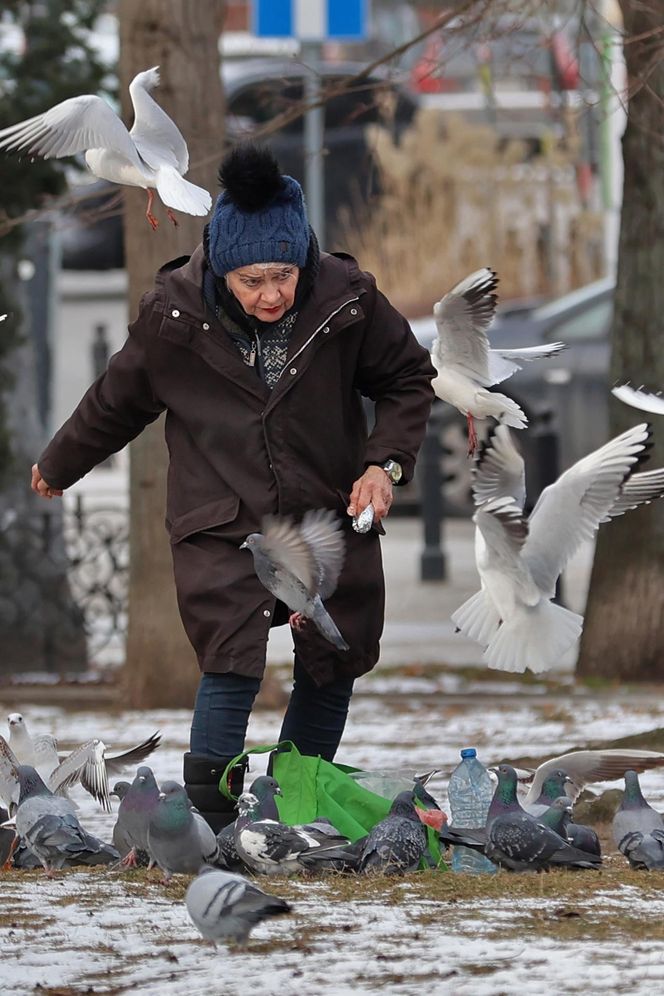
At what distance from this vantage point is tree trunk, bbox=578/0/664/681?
10.3 m

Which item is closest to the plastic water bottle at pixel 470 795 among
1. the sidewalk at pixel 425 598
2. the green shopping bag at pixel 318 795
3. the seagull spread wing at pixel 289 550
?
the green shopping bag at pixel 318 795

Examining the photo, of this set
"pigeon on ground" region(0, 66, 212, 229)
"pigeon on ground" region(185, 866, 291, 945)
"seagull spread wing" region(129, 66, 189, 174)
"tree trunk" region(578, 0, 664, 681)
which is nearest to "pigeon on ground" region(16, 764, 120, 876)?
"pigeon on ground" region(185, 866, 291, 945)

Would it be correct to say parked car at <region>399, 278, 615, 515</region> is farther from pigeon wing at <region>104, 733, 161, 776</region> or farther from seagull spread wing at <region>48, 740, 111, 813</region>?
seagull spread wing at <region>48, 740, 111, 813</region>

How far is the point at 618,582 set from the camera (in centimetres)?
1034

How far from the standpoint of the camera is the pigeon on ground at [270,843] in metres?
5.28

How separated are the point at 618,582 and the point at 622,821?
4.82m

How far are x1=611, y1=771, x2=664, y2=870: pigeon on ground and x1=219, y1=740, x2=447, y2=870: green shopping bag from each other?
47cm

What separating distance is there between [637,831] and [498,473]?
141 cm

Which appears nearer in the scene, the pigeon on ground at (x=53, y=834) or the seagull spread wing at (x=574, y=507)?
the pigeon on ground at (x=53, y=834)

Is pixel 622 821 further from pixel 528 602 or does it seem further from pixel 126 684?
pixel 126 684

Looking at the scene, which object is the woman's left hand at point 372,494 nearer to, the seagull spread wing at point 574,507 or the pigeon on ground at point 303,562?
the pigeon on ground at point 303,562

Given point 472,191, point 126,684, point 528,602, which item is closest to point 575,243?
point 472,191

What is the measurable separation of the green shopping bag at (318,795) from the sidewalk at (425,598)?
611cm

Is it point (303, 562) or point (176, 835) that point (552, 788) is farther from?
point (176, 835)
